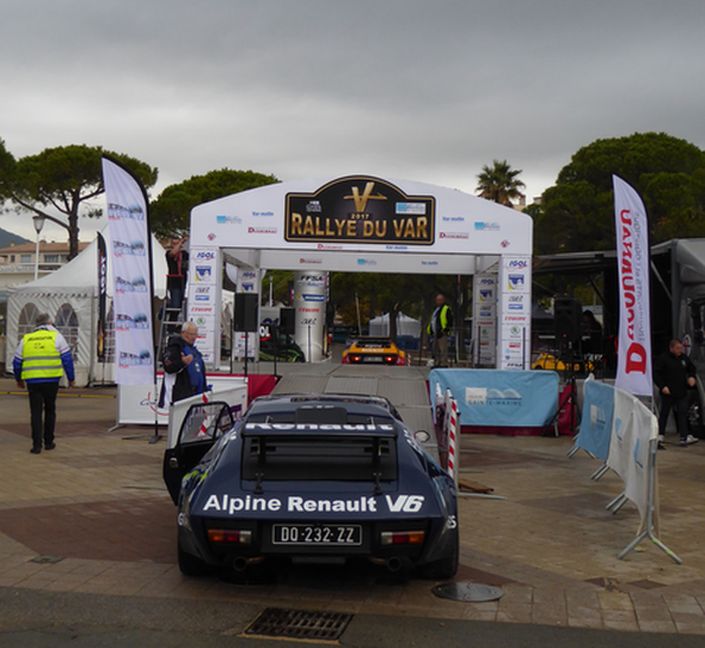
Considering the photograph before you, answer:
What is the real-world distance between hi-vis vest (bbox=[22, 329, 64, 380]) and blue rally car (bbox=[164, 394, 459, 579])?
6.53 metres

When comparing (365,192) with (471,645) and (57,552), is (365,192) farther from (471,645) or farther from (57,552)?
(471,645)

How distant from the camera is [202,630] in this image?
202 inches

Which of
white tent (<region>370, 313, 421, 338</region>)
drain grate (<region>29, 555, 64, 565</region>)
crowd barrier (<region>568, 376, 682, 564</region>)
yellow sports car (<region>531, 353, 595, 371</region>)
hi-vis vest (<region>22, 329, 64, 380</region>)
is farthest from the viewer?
white tent (<region>370, 313, 421, 338</region>)

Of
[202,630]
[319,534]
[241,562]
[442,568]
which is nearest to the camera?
[202,630]

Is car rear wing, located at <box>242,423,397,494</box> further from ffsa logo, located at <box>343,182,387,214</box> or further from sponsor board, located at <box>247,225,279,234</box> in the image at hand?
ffsa logo, located at <box>343,182,387,214</box>

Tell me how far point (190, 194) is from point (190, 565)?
53.8m

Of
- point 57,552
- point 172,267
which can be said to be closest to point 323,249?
point 172,267

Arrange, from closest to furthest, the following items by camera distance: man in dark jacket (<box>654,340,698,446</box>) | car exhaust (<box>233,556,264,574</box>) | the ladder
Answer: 1. car exhaust (<box>233,556,264,574</box>)
2. man in dark jacket (<box>654,340,698,446</box>)
3. the ladder

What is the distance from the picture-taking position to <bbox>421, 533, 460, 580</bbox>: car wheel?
6.08m

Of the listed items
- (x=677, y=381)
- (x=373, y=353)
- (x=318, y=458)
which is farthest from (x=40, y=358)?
(x=373, y=353)

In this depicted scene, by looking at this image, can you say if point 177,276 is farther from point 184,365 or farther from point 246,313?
point 184,365

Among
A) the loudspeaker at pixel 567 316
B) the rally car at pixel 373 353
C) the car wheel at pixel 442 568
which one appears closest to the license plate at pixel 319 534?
the car wheel at pixel 442 568

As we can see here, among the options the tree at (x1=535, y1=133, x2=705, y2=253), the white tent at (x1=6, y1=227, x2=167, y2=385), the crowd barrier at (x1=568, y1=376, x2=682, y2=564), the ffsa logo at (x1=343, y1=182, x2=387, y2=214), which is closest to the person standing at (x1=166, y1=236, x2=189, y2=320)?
the ffsa logo at (x1=343, y1=182, x2=387, y2=214)

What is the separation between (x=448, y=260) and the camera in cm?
2309
